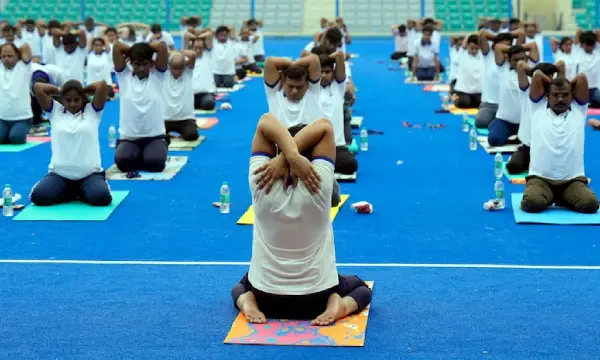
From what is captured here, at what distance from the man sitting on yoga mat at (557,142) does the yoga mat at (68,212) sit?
422cm

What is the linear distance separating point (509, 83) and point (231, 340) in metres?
8.67

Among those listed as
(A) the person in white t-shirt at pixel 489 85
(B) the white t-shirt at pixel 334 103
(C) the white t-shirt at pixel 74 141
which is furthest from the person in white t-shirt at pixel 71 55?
(C) the white t-shirt at pixel 74 141

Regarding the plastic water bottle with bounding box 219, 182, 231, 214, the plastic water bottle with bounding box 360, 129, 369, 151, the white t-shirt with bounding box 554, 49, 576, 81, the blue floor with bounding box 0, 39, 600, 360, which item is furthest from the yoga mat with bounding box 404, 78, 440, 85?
the plastic water bottle with bounding box 219, 182, 231, 214

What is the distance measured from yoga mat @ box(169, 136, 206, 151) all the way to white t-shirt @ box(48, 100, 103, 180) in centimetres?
388

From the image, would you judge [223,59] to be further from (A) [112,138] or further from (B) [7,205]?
(B) [7,205]

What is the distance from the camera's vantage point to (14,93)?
14773 mm

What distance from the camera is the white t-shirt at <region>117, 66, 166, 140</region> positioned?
12.6m

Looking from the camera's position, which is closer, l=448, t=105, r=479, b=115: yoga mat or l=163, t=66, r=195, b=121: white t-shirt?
l=163, t=66, r=195, b=121: white t-shirt

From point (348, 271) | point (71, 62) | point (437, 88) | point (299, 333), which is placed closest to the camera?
point (299, 333)

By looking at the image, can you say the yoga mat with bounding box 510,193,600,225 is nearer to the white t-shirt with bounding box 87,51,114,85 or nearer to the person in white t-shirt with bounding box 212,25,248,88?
the white t-shirt with bounding box 87,51,114,85

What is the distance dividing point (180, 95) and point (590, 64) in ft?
25.6

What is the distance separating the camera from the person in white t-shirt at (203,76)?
18547 mm

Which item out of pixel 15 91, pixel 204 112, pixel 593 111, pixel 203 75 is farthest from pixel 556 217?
pixel 203 75

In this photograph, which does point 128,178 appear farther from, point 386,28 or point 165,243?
point 386,28
